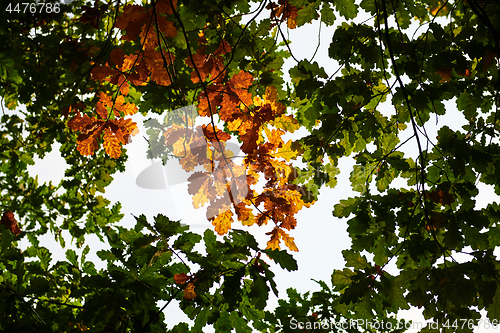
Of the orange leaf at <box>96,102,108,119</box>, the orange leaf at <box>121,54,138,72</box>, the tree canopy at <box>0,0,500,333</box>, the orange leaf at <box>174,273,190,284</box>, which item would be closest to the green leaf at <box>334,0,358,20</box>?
the tree canopy at <box>0,0,500,333</box>

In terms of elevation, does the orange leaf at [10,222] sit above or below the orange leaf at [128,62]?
below

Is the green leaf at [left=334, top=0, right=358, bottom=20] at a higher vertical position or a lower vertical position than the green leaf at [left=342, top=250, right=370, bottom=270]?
higher

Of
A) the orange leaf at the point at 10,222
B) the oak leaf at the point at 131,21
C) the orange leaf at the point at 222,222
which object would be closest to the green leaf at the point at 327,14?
the oak leaf at the point at 131,21

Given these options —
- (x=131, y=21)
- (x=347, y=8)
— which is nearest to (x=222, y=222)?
(x=131, y=21)

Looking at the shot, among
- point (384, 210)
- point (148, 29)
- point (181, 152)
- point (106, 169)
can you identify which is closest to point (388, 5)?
point (384, 210)

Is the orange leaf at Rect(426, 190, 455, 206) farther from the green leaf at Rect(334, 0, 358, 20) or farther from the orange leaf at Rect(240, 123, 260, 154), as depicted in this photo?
the green leaf at Rect(334, 0, 358, 20)

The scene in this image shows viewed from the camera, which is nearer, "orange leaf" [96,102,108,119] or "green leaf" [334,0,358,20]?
"green leaf" [334,0,358,20]

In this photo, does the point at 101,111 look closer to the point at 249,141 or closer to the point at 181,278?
the point at 249,141

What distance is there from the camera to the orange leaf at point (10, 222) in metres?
3.22

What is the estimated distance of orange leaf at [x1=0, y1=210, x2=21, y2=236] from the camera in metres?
3.22

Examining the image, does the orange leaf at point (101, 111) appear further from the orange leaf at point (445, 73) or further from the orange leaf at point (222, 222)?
the orange leaf at point (445, 73)

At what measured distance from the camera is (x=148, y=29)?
5.23 ft

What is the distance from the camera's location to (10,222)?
3256 millimetres

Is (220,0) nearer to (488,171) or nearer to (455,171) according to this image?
(455,171)
